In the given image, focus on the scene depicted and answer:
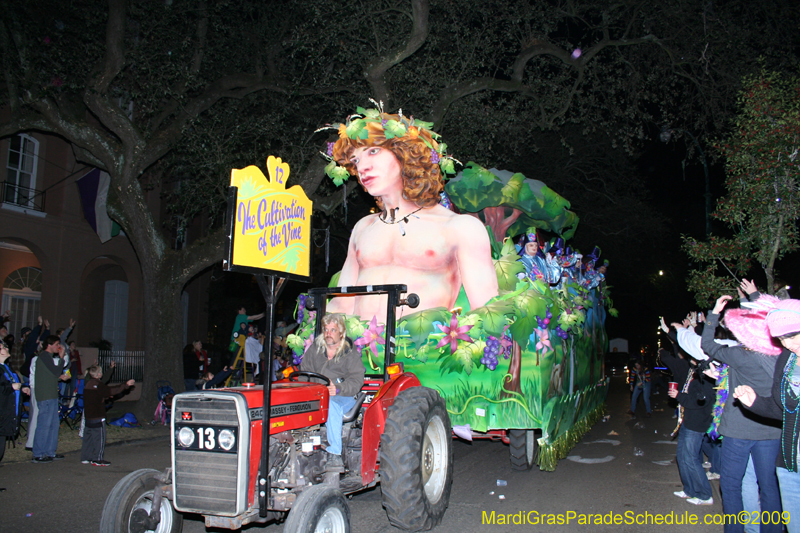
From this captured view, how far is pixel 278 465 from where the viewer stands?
4441 mm

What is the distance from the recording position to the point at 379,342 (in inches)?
263

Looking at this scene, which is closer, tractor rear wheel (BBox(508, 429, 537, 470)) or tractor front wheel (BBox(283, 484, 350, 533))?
tractor front wheel (BBox(283, 484, 350, 533))

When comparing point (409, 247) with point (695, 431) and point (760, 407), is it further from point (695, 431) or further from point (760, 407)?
point (760, 407)

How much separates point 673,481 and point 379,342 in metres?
4.05

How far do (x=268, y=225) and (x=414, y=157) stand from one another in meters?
3.68

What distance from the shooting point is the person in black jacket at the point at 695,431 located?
236 inches

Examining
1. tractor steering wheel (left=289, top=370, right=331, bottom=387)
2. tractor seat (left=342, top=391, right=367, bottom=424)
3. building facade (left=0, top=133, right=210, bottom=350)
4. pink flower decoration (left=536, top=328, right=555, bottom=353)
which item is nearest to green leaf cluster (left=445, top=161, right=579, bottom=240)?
pink flower decoration (left=536, top=328, right=555, bottom=353)

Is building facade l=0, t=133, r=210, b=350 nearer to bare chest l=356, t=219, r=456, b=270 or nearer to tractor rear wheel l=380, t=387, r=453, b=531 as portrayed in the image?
bare chest l=356, t=219, r=456, b=270

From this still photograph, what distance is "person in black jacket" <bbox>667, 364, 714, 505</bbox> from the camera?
5996 millimetres

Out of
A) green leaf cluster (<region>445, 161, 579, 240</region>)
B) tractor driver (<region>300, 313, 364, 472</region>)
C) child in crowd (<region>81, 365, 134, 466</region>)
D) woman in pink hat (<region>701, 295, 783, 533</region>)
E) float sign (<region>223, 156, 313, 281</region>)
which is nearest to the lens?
float sign (<region>223, 156, 313, 281</region>)

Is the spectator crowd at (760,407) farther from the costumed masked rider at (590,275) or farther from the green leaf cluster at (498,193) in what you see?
the costumed masked rider at (590,275)

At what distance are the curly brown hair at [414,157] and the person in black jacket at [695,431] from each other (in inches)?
144

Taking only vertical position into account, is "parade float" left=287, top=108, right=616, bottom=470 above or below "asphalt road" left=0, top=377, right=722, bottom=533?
above

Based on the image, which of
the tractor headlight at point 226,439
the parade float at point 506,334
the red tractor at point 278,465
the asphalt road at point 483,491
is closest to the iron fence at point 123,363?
the asphalt road at point 483,491
